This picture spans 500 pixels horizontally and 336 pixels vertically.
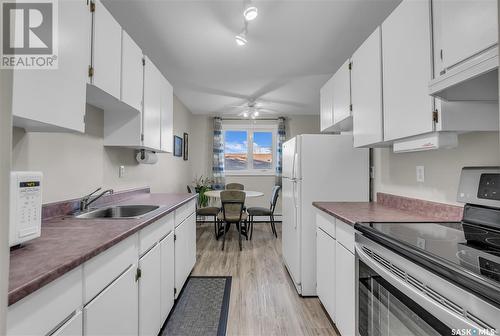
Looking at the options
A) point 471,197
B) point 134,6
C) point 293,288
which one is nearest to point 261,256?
point 293,288

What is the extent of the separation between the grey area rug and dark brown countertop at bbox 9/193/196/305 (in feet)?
3.29

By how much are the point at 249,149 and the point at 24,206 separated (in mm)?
4849

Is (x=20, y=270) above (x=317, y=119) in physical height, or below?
below

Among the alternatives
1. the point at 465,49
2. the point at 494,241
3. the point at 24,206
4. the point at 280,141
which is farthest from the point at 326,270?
the point at 280,141

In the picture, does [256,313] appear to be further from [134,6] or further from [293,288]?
[134,6]

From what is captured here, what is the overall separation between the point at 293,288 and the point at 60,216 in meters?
2.13

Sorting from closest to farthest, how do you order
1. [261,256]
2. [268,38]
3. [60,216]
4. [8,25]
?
[8,25]
[60,216]
[268,38]
[261,256]

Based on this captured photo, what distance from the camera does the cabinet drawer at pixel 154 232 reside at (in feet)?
4.61

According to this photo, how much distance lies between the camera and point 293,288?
2.44 metres

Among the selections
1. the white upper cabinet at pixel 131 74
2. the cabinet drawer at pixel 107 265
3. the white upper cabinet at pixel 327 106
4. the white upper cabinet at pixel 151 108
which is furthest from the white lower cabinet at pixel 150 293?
the white upper cabinet at pixel 327 106

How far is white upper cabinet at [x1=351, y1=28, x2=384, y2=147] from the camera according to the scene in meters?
1.59

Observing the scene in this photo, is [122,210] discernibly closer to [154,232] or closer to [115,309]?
[154,232]

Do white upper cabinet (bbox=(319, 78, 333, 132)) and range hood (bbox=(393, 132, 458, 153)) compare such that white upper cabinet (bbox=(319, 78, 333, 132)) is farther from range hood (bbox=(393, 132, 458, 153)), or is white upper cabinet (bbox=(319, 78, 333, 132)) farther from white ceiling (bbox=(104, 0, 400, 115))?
range hood (bbox=(393, 132, 458, 153))

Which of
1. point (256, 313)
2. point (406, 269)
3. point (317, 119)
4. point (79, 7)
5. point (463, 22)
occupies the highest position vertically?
point (317, 119)
